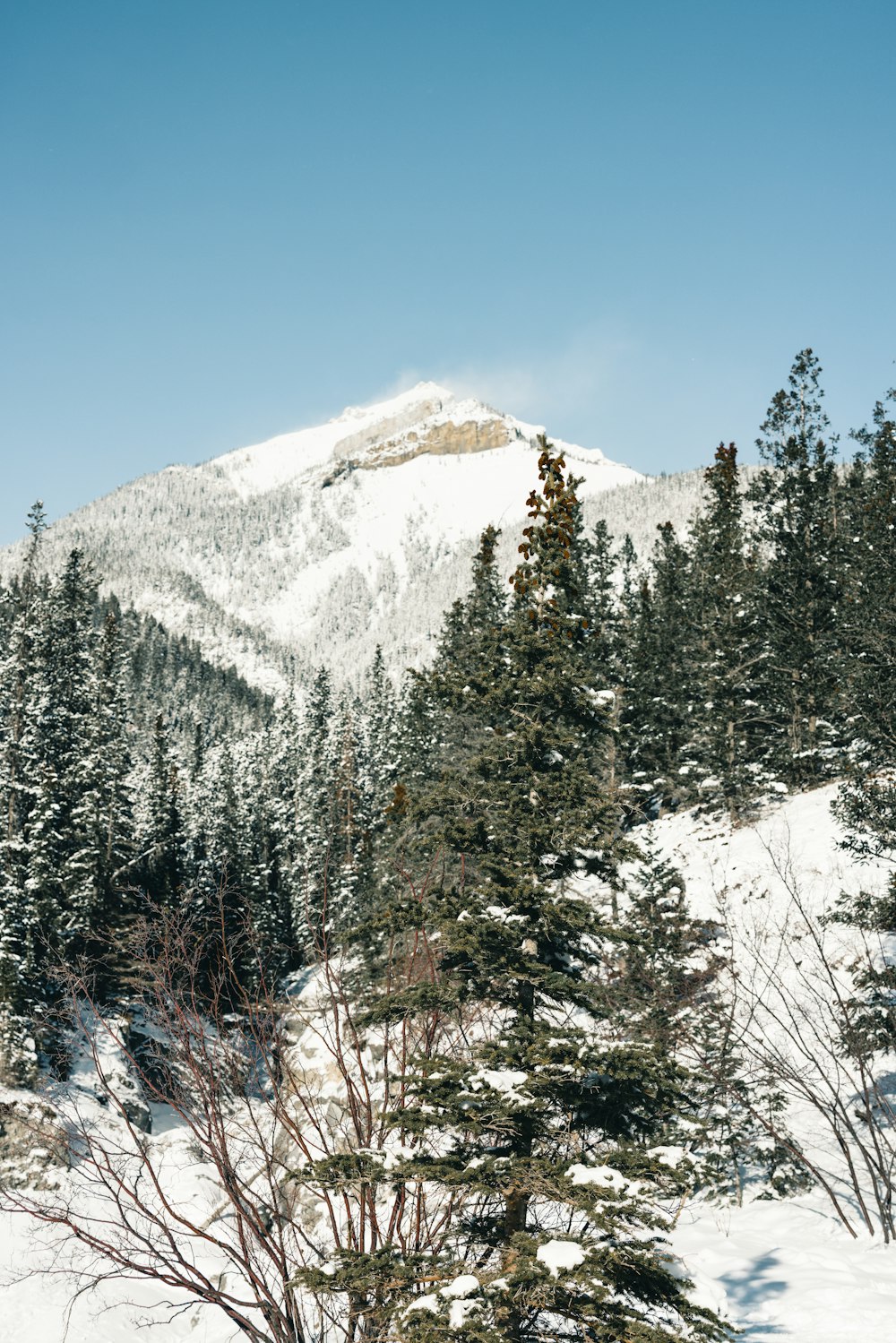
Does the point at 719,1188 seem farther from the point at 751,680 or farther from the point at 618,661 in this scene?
the point at 618,661

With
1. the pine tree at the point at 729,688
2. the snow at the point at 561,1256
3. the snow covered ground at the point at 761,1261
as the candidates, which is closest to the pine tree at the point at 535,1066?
the snow at the point at 561,1256

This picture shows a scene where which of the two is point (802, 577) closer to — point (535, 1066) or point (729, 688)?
point (729, 688)

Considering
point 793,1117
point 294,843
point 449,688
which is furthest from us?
point 294,843

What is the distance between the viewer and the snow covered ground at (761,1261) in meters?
9.47

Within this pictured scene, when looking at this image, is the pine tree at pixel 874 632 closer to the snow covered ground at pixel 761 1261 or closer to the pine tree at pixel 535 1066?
the snow covered ground at pixel 761 1261

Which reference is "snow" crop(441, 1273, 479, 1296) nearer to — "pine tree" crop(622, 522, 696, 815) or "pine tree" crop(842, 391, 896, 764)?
"pine tree" crop(842, 391, 896, 764)

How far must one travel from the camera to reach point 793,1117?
19.2 meters

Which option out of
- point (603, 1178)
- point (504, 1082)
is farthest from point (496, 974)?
point (603, 1178)

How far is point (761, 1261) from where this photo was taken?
11.8 meters

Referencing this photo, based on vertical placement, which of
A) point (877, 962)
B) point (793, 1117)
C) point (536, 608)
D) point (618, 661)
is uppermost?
point (618, 661)

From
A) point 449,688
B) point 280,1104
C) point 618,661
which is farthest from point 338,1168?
point 618,661

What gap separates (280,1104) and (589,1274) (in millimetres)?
3265

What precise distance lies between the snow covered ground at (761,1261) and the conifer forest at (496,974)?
2.06 ft

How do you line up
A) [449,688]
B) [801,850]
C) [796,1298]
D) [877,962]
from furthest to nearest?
[801,850]
[877,962]
[449,688]
[796,1298]
